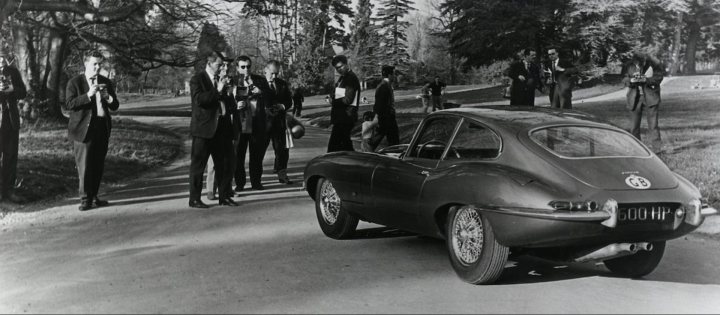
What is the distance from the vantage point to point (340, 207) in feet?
24.3

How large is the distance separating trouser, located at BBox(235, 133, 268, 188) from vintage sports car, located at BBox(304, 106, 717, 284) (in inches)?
179

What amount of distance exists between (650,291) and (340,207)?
314cm

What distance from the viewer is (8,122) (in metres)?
9.29

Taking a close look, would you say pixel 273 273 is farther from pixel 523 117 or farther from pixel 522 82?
pixel 522 82

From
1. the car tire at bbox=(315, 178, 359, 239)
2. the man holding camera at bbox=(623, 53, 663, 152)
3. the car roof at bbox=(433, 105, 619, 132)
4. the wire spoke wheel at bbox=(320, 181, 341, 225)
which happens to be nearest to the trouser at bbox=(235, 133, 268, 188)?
the car tire at bbox=(315, 178, 359, 239)

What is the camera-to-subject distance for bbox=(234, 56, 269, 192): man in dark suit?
1046 cm

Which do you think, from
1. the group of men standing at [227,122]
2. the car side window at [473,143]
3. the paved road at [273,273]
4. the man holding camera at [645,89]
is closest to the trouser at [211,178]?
the group of men standing at [227,122]

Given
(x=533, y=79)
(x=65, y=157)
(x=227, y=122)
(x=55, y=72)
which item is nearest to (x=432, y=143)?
(x=227, y=122)

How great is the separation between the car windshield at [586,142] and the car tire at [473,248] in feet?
2.59

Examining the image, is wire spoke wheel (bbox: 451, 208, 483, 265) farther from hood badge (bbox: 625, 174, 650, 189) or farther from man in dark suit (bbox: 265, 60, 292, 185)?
man in dark suit (bbox: 265, 60, 292, 185)

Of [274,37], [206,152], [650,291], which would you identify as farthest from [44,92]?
[274,37]

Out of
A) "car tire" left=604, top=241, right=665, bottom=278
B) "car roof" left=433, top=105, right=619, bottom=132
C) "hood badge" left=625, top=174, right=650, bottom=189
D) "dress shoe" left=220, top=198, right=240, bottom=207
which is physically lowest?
"dress shoe" left=220, top=198, right=240, bottom=207

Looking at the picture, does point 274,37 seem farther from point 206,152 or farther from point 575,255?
point 575,255

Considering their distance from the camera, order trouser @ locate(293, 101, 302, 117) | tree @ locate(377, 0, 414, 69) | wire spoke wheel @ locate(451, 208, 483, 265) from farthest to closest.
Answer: tree @ locate(377, 0, 414, 69) → trouser @ locate(293, 101, 302, 117) → wire spoke wheel @ locate(451, 208, 483, 265)
